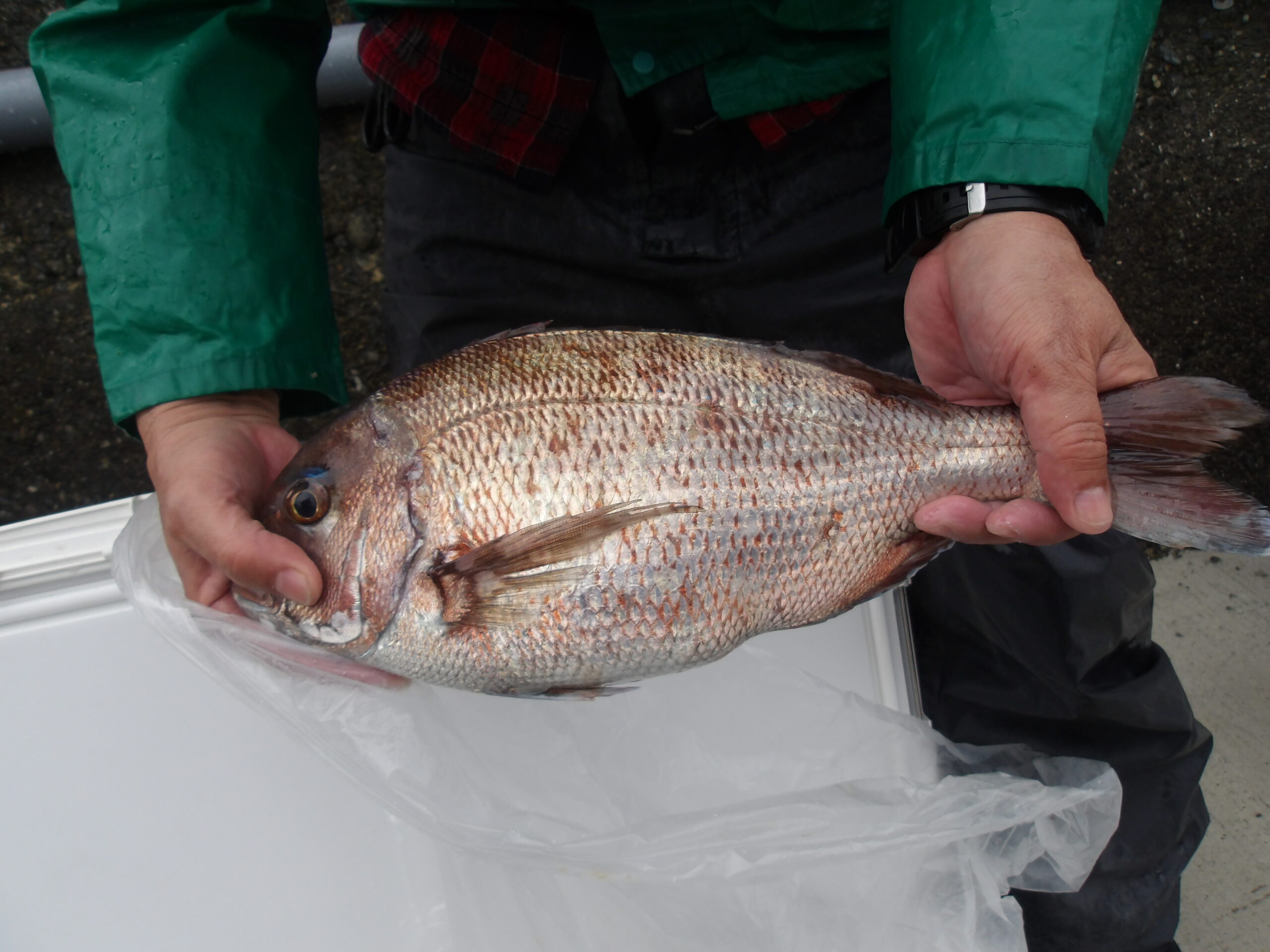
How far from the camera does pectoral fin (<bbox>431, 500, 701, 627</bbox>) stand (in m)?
0.93

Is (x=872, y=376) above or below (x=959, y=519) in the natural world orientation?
above

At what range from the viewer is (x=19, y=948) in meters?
1.24

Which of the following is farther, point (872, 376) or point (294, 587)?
point (872, 376)

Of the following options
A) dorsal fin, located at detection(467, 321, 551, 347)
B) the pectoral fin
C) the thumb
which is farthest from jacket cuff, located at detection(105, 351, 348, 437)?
the thumb

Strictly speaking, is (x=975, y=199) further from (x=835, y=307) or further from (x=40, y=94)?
(x=40, y=94)

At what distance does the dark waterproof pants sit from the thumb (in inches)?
19.3

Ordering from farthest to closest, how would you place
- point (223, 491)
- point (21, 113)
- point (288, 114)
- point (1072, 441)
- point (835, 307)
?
1. point (21, 113)
2. point (835, 307)
3. point (288, 114)
4. point (223, 491)
5. point (1072, 441)

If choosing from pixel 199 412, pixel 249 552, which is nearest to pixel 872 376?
pixel 249 552

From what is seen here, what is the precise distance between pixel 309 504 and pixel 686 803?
2.64 ft

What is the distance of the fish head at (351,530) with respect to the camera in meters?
0.96

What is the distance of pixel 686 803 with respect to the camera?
1.31 metres

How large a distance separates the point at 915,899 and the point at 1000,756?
0.30 m

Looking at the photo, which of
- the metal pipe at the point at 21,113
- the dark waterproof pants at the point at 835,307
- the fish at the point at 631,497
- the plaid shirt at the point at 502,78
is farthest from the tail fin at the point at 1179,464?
the metal pipe at the point at 21,113

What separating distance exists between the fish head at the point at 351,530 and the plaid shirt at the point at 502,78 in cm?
59
